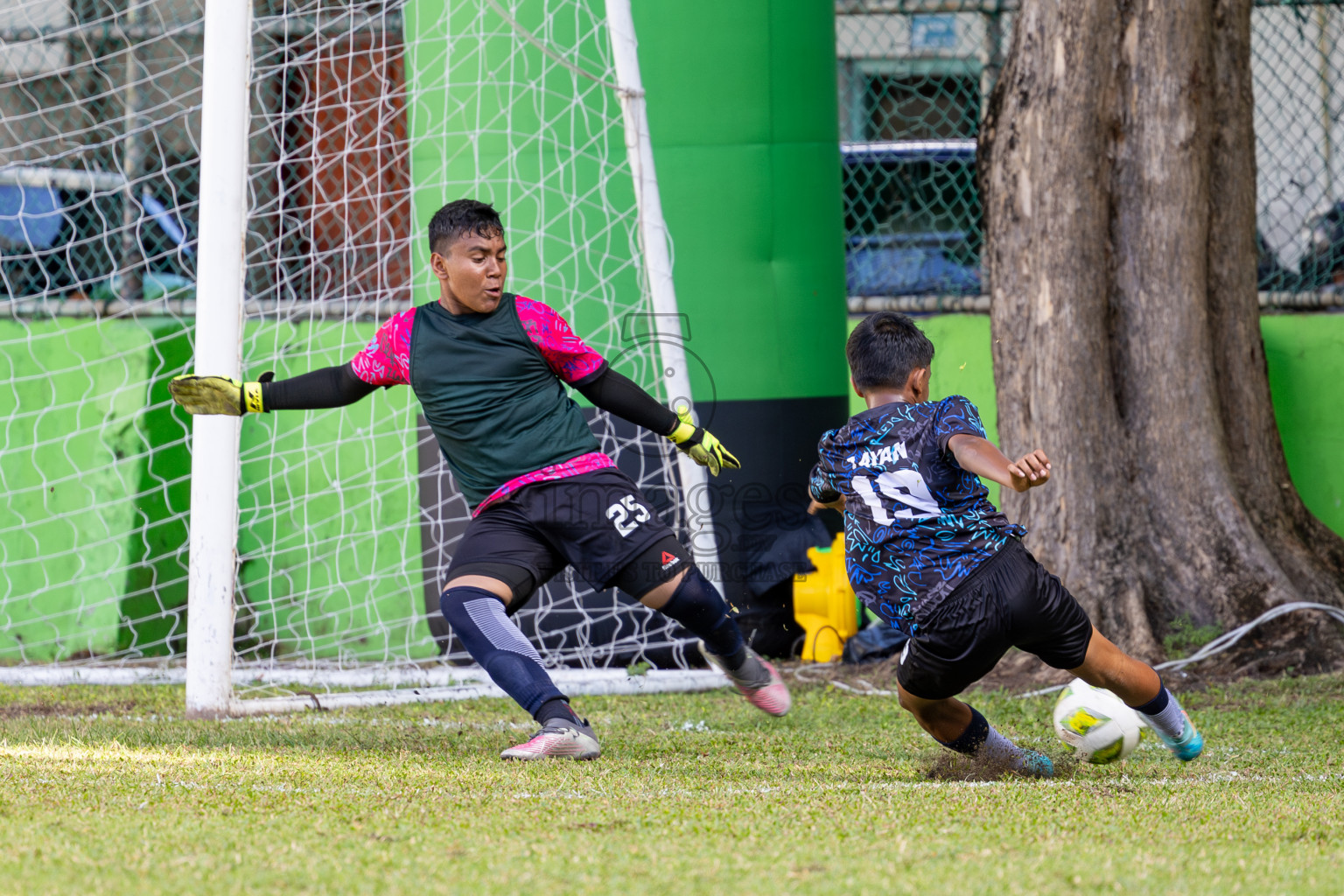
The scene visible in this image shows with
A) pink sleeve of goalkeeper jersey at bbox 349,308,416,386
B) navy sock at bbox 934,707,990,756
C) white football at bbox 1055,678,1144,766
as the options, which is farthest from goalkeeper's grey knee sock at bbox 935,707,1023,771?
pink sleeve of goalkeeper jersey at bbox 349,308,416,386

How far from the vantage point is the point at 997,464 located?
271 centimetres

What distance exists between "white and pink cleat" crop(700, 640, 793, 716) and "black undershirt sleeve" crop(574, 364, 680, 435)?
0.70 metres

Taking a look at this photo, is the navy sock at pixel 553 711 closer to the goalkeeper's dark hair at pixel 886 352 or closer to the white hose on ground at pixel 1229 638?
the goalkeeper's dark hair at pixel 886 352

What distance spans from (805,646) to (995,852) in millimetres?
3452

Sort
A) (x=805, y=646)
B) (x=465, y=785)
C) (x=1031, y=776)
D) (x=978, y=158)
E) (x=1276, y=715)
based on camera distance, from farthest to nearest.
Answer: (x=805, y=646)
(x=978, y=158)
(x=1276, y=715)
(x=1031, y=776)
(x=465, y=785)

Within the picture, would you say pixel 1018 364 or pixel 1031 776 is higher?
pixel 1018 364

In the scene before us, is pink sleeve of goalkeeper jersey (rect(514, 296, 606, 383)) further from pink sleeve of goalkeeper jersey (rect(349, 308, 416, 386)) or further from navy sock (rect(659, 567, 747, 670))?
navy sock (rect(659, 567, 747, 670))

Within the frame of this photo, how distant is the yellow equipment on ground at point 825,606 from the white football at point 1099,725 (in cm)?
234

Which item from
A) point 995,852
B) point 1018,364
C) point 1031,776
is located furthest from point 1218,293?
point 995,852

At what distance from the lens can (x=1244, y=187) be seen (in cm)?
510

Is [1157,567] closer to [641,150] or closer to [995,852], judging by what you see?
[641,150]

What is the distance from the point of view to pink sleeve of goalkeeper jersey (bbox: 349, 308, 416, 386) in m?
3.56

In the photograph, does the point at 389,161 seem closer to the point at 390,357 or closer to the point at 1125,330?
the point at 390,357

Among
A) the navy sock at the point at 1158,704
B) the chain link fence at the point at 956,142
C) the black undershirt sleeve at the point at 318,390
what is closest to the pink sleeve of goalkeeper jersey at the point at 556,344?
the black undershirt sleeve at the point at 318,390
